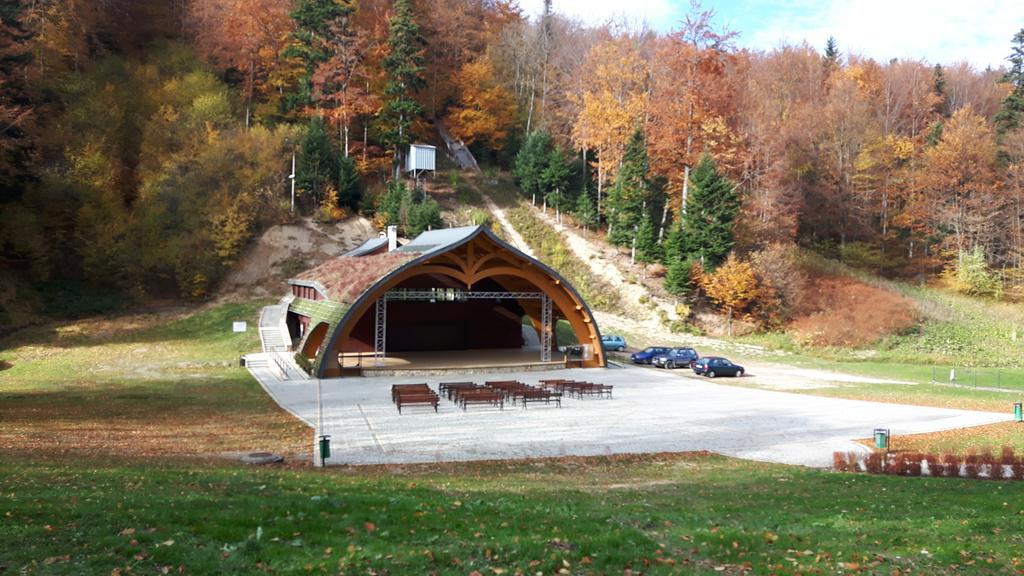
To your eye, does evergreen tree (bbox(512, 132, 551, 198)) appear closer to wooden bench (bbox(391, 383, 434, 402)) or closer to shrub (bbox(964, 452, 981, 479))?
wooden bench (bbox(391, 383, 434, 402))

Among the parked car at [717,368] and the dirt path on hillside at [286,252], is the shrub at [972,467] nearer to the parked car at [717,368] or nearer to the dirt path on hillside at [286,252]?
the parked car at [717,368]

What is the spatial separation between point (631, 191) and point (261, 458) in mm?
37603

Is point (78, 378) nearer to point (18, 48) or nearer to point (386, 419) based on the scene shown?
point (386, 419)

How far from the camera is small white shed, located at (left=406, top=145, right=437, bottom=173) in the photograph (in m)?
48.4

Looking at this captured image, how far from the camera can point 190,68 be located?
4862 cm

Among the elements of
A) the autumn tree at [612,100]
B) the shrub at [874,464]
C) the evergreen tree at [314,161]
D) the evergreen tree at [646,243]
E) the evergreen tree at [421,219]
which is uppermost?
the autumn tree at [612,100]

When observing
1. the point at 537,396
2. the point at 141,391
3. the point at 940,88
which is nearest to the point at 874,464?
the point at 537,396

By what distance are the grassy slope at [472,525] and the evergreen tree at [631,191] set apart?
3670cm

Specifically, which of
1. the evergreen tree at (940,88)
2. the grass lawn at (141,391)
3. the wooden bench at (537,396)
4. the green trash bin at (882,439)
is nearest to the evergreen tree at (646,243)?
the grass lawn at (141,391)

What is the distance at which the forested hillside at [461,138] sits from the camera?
3997cm

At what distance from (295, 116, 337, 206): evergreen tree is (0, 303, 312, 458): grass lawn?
11.3m

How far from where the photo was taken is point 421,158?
48.6 metres

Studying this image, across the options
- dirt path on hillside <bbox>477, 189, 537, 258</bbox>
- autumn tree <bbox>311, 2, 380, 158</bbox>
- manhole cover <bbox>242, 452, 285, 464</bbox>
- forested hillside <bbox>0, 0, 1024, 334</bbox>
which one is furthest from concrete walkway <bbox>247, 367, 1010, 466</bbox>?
autumn tree <bbox>311, 2, 380, 158</bbox>

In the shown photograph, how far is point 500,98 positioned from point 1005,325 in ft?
131
